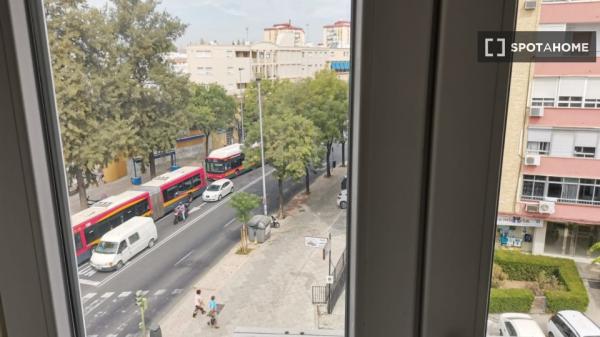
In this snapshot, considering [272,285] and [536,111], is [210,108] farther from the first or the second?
[536,111]

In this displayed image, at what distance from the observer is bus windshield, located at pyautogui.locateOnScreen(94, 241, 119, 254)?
0.72 meters

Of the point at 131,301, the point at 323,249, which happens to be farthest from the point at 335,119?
the point at 131,301

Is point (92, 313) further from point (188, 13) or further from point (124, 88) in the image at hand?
point (188, 13)

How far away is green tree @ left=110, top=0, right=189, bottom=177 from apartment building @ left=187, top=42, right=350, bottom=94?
0.13 feet

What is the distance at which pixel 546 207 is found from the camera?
1.90 feet

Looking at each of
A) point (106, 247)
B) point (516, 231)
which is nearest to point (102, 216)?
point (106, 247)

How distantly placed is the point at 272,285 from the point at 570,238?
44 centimetres

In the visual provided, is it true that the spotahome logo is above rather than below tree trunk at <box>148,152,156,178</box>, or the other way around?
above

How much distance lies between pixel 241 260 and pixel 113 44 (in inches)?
16.1

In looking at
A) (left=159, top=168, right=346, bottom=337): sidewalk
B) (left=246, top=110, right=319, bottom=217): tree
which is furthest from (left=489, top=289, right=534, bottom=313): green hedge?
(left=246, top=110, right=319, bottom=217): tree

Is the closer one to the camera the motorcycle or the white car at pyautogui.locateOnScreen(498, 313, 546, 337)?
the white car at pyautogui.locateOnScreen(498, 313, 546, 337)

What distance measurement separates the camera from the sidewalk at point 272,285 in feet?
2.26

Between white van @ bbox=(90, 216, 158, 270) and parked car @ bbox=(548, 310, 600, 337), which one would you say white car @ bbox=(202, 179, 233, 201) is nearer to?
white van @ bbox=(90, 216, 158, 270)

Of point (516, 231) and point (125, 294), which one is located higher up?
point (516, 231)
